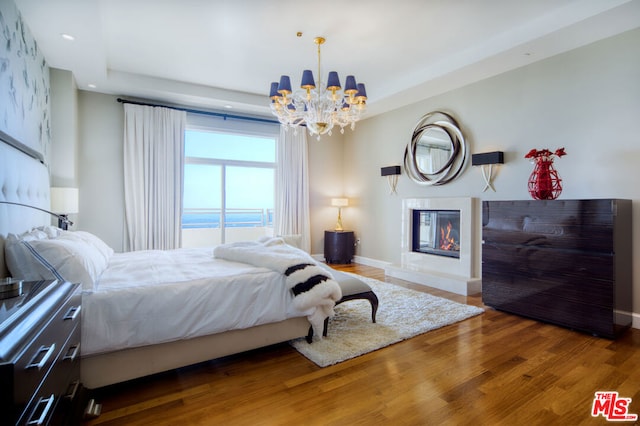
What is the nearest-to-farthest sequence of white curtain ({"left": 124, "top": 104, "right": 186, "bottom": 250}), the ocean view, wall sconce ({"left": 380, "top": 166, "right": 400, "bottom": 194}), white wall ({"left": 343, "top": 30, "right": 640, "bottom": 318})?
1. white wall ({"left": 343, "top": 30, "right": 640, "bottom": 318})
2. white curtain ({"left": 124, "top": 104, "right": 186, "bottom": 250})
3. wall sconce ({"left": 380, "top": 166, "right": 400, "bottom": 194})
4. the ocean view

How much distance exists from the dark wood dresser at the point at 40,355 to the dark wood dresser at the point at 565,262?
Answer: 3.69m

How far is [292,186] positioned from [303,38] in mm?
2955

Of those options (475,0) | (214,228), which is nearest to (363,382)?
(475,0)

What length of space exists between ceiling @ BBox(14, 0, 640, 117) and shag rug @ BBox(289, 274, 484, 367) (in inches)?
110

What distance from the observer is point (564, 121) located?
340cm

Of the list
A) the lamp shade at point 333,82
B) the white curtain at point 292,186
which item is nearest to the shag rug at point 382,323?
the lamp shade at point 333,82

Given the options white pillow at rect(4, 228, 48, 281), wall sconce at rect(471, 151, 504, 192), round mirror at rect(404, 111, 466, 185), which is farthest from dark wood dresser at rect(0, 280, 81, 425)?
round mirror at rect(404, 111, 466, 185)

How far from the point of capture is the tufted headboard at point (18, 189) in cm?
198

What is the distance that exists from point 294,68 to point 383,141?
2.17 m

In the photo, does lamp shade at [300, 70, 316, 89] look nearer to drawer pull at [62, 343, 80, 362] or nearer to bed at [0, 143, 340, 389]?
bed at [0, 143, 340, 389]

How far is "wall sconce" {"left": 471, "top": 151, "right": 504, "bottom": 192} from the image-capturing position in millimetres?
3910

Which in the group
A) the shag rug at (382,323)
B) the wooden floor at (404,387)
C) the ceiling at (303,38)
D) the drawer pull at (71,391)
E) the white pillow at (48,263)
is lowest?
the wooden floor at (404,387)

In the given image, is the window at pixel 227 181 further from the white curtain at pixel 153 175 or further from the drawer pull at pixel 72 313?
the drawer pull at pixel 72 313

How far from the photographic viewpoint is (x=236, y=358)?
242 cm
